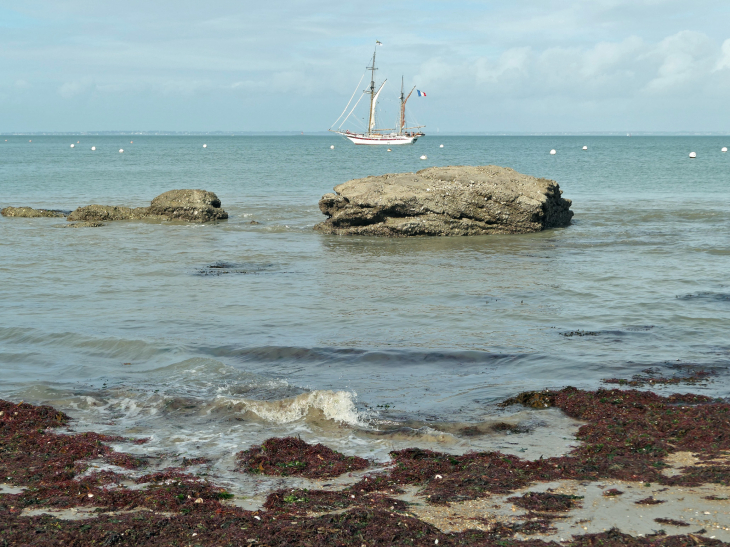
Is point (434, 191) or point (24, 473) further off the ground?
point (434, 191)

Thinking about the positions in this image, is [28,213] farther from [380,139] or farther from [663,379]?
[380,139]

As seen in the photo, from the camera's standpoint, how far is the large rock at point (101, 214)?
2550cm

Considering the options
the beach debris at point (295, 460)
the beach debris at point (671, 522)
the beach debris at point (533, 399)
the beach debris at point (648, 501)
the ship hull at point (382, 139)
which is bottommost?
the beach debris at point (295, 460)

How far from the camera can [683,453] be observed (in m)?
6.56

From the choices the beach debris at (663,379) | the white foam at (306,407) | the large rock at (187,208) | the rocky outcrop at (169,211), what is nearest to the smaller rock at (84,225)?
the rocky outcrop at (169,211)

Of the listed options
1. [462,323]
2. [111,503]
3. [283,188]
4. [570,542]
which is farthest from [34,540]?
[283,188]

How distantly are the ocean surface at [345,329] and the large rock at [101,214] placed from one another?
9.69 ft

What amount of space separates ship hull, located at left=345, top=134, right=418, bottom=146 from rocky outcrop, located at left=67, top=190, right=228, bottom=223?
100300 millimetres

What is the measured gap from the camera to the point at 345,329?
38.7 ft

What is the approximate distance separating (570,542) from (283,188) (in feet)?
129

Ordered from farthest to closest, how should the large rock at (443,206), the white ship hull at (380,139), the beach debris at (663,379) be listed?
the white ship hull at (380,139) → the large rock at (443,206) → the beach debris at (663,379)

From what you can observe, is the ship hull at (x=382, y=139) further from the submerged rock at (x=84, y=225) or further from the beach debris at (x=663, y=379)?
the beach debris at (x=663, y=379)

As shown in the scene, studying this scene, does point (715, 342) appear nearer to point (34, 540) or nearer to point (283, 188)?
point (34, 540)

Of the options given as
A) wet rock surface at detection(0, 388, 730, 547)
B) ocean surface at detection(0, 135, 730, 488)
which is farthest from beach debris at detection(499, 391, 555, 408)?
wet rock surface at detection(0, 388, 730, 547)
